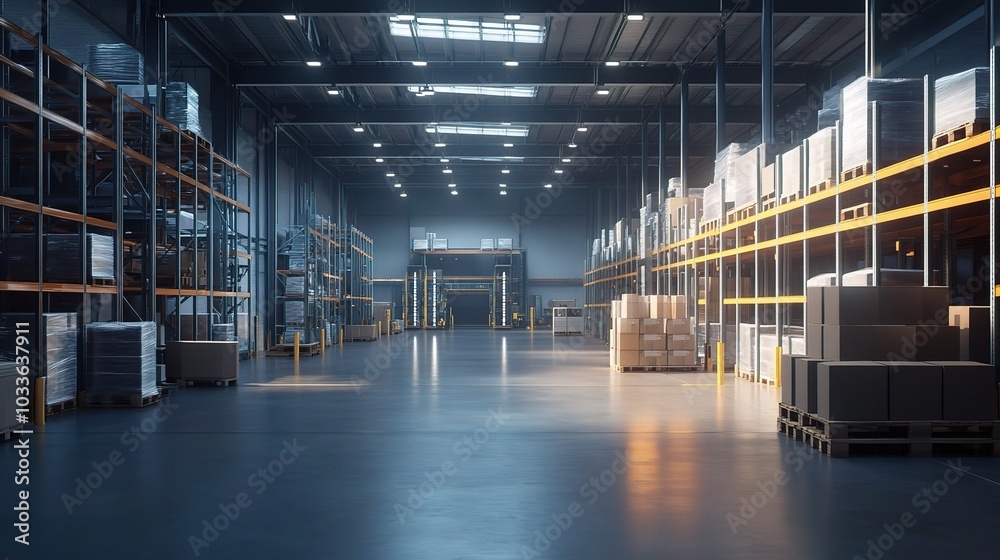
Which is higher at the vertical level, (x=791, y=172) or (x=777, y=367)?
(x=791, y=172)

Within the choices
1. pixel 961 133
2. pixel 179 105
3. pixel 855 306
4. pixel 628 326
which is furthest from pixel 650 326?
pixel 179 105

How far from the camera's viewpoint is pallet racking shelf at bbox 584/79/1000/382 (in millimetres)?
8102

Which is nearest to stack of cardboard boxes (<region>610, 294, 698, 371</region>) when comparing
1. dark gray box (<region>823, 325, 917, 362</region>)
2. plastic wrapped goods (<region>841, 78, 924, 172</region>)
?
plastic wrapped goods (<region>841, 78, 924, 172</region>)

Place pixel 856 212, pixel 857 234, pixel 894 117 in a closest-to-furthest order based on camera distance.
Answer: pixel 894 117
pixel 856 212
pixel 857 234

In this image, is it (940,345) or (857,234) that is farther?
(857,234)

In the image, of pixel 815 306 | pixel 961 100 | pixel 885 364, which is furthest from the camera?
pixel 815 306

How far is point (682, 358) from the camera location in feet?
50.0

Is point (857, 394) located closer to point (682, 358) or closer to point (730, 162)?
point (730, 162)

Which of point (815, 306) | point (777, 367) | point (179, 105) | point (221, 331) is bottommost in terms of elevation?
point (777, 367)

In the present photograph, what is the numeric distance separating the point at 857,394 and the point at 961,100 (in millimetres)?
3154

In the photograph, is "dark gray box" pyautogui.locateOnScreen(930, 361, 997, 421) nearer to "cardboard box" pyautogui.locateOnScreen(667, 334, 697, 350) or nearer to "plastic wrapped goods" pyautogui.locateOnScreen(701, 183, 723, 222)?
"plastic wrapped goods" pyautogui.locateOnScreen(701, 183, 723, 222)

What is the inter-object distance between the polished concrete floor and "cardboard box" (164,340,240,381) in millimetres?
2310

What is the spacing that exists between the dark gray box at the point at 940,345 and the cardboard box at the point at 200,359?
30.3 feet

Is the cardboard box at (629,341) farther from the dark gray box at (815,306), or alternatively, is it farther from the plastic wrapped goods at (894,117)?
the dark gray box at (815,306)
